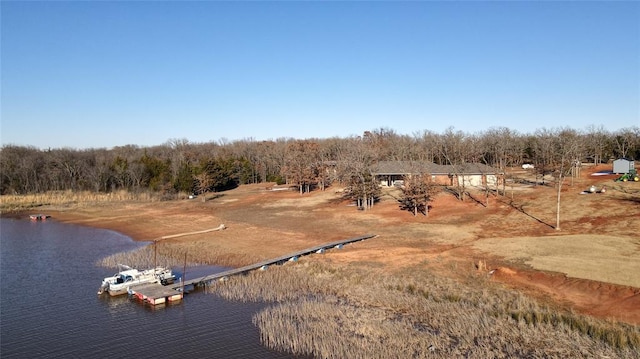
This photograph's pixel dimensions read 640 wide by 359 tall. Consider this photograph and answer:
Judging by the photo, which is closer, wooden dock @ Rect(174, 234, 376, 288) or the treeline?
wooden dock @ Rect(174, 234, 376, 288)

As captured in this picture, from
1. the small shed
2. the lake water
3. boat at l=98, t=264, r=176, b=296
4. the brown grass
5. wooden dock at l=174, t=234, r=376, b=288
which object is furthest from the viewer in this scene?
Answer: the small shed

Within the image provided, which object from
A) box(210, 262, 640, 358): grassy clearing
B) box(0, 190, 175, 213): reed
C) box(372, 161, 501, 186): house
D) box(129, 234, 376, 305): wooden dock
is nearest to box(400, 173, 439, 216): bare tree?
box(372, 161, 501, 186): house

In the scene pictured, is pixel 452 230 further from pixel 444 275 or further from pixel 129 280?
pixel 129 280

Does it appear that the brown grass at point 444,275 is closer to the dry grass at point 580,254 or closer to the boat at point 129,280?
the dry grass at point 580,254

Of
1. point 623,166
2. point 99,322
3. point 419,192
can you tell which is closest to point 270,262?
point 99,322

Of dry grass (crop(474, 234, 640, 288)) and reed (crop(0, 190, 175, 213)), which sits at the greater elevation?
reed (crop(0, 190, 175, 213))

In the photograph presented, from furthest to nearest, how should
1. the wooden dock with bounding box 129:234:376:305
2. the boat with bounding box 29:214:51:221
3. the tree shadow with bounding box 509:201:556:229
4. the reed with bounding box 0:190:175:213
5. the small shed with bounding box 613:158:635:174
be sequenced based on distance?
the reed with bounding box 0:190:175:213 < the small shed with bounding box 613:158:635:174 < the boat with bounding box 29:214:51:221 < the tree shadow with bounding box 509:201:556:229 < the wooden dock with bounding box 129:234:376:305

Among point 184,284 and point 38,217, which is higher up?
point 38,217

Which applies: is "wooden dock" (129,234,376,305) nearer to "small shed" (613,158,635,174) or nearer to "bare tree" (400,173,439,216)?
"bare tree" (400,173,439,216)
